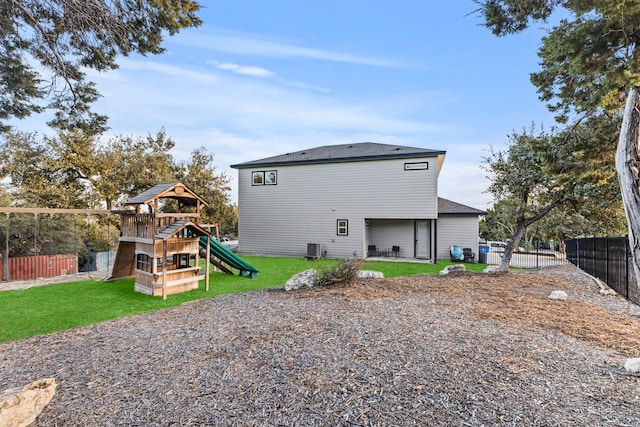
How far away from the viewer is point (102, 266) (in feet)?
46.2

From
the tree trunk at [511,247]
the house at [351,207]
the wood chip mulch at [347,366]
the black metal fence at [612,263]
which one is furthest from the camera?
the house at [351,207]

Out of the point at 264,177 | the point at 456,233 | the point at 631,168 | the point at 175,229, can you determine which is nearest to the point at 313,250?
the point at 264,177

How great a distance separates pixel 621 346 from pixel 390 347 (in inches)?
117

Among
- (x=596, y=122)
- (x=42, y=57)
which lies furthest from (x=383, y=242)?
(x=42, y=57)

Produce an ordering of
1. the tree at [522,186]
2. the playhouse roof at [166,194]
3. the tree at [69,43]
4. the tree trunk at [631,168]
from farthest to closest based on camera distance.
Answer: the tree at [522,186]
the playhouse roof at [166,194]
the tree at [69,43]
the tree trunk at [631,168]

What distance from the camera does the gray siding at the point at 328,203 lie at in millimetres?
14992

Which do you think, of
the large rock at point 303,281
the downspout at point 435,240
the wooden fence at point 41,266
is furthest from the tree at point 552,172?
the wooden fence at point 41,266

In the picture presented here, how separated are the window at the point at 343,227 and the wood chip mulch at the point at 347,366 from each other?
10.4 meters

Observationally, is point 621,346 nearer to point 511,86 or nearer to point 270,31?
point 511,86

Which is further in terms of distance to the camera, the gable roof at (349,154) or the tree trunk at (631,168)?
the gable roof at (349,154)

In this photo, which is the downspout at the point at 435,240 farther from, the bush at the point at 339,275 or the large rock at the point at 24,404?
the large rock at the point at 24,404

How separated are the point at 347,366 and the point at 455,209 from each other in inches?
583

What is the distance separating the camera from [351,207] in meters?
16.1

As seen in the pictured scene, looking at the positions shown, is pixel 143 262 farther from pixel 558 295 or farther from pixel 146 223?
pixel 558 295
